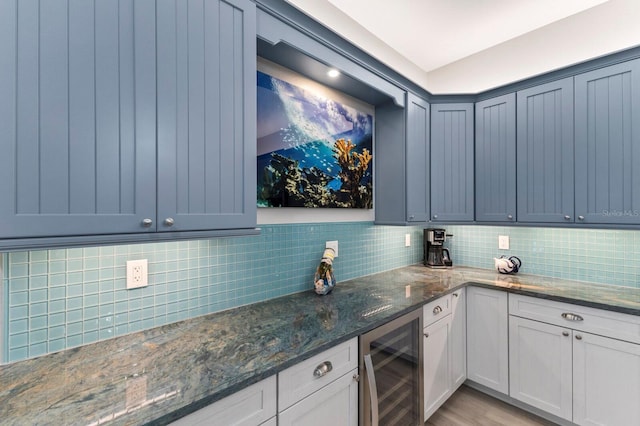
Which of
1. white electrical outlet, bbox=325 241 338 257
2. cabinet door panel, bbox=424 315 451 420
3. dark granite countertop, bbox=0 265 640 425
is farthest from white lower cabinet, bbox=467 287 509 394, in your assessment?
white electrical outlet, bbox=325 241 338 257

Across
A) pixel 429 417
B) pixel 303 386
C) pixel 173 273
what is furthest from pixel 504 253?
pixel 173 273

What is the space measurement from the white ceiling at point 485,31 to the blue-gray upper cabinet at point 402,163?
0.56m

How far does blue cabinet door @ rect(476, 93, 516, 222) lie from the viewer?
2.28 m

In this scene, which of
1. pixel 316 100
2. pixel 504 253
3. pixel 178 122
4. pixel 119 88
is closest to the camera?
pixel 119 88

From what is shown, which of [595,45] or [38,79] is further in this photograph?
[595,45]

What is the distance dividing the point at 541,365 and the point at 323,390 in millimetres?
1650

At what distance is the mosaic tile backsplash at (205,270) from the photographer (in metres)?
1.02

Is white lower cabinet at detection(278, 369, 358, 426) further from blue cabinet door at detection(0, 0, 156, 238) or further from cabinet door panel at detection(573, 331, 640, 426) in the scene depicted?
cabinet door panel at detection(573, 331, 640, 426)

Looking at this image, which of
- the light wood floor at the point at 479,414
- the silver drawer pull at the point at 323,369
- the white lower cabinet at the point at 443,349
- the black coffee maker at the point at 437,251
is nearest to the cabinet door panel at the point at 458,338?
the white lower cabinet at the point at 443,349

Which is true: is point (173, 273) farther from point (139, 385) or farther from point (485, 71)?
point (485, 71)

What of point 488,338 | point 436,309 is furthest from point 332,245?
point 488,338

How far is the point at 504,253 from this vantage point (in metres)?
2.55

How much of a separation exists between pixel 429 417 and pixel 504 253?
149 centimetres

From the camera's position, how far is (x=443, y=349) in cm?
197
